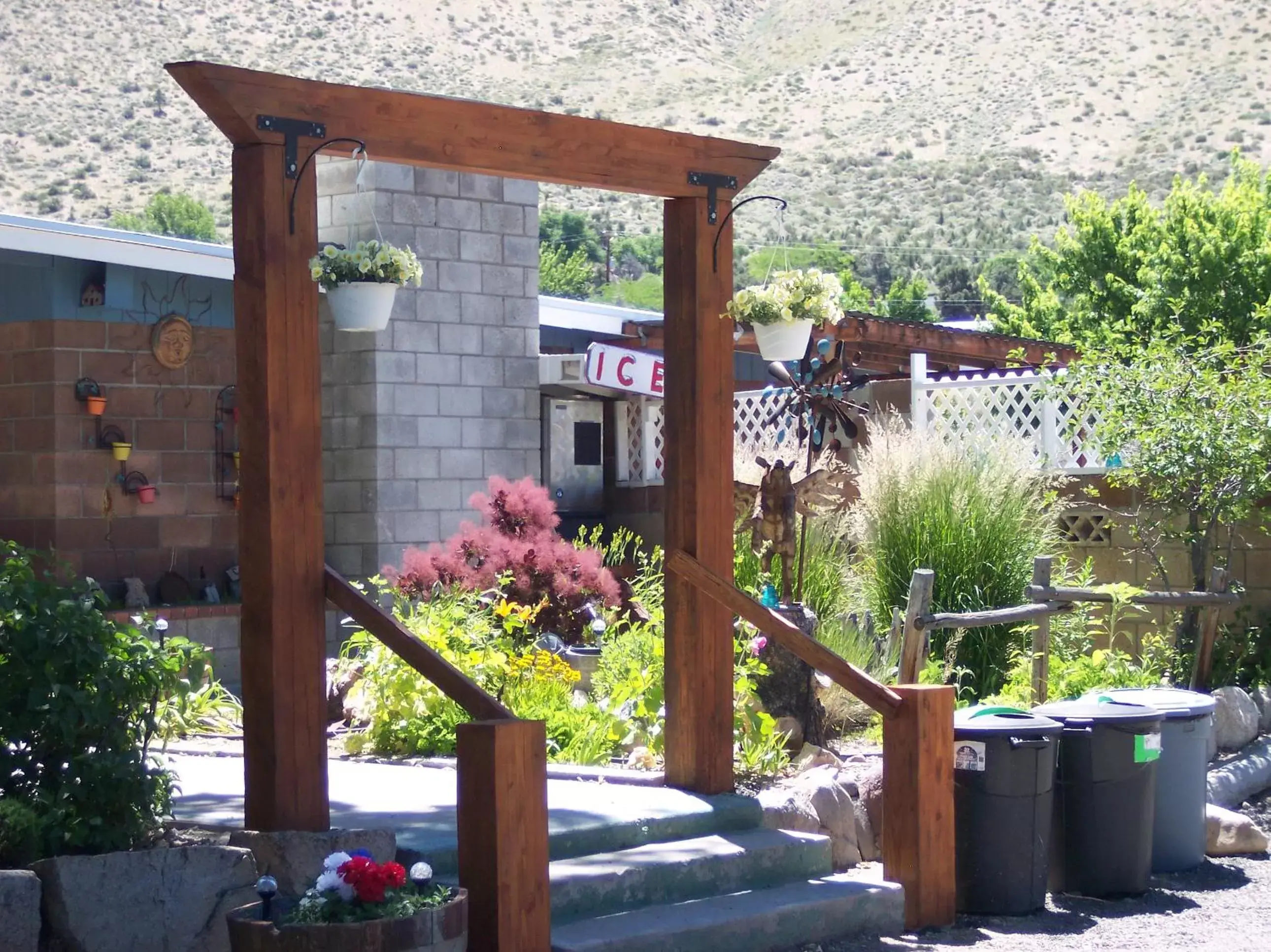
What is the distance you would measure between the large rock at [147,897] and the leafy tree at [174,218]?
51157 millimetres

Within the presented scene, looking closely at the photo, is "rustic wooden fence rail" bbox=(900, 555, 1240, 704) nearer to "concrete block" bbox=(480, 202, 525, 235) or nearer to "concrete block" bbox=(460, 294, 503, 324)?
"concrete block" bbox=(460, 294, 503, 324)

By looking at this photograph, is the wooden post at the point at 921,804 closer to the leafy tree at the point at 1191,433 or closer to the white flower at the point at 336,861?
the white flower at the point at 336,861

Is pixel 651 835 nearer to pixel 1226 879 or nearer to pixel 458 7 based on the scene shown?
pixel 1226 879

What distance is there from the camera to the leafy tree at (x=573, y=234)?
218 feet

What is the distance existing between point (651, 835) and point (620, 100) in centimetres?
6928

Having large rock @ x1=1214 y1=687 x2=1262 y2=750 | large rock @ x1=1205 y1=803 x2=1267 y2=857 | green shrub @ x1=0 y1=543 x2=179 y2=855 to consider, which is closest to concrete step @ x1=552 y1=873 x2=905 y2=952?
green shrub @ x1=0 y1=543 x2=179 y2=855

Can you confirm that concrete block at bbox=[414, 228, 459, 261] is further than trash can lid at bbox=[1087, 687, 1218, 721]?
Yes

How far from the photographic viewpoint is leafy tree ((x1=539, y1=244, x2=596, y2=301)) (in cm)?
6316

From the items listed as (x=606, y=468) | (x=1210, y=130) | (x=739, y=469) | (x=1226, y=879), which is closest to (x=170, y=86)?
(x=1210, y=130)

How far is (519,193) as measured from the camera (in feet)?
42.5

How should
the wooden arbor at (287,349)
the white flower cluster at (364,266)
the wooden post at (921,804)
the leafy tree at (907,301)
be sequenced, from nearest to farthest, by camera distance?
the wooden arbor at (287,349) < the white flower cluster at (364,266) < the wooden post at (921,804) < the leafy tree at (907,301)

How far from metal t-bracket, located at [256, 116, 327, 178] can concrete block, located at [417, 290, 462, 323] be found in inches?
256

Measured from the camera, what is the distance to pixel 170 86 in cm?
6309

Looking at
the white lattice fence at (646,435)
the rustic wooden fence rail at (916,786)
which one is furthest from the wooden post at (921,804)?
the white lattice fence at (646,435)
